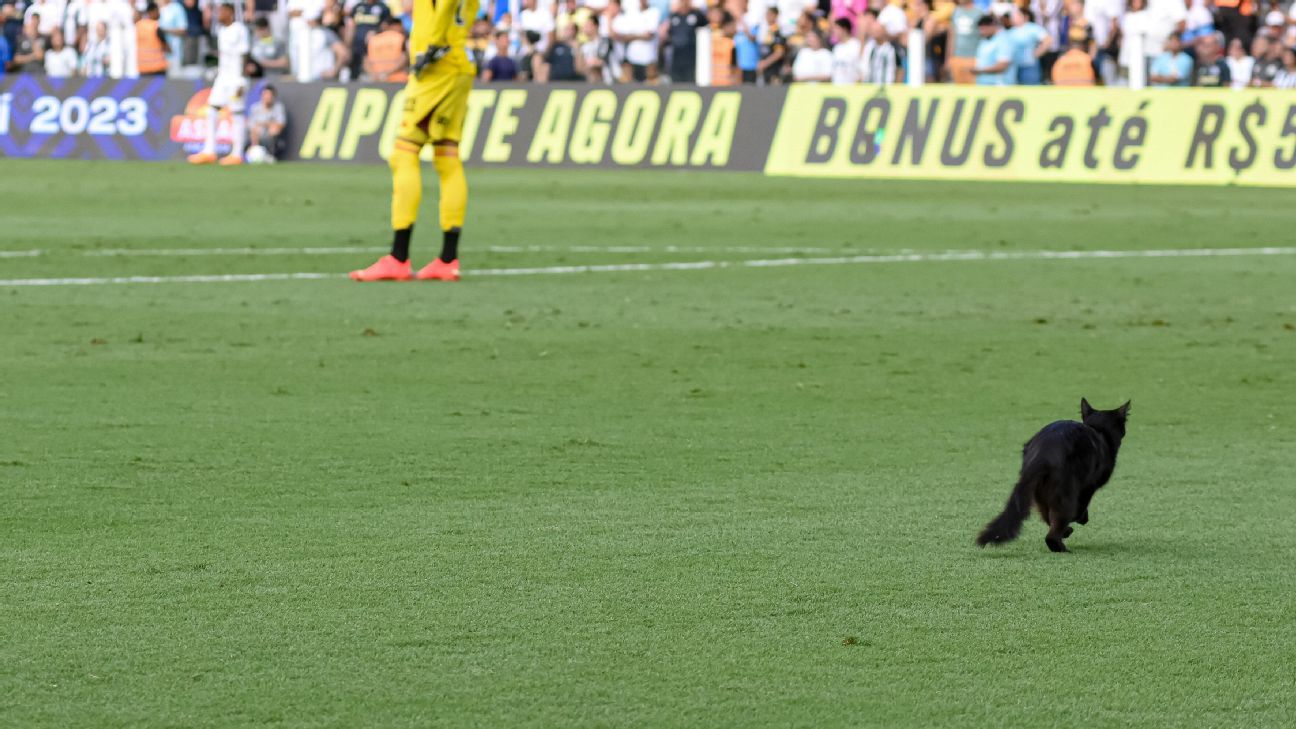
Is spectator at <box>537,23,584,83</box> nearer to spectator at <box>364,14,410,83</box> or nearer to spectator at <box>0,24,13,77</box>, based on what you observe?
spectator at <box>364,14,410,83</box>

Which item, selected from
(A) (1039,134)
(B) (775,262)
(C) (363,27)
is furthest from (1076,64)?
(B) (775,262)

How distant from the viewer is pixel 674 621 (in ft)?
17.5

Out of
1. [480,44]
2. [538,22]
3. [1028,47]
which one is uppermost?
[1028,47]

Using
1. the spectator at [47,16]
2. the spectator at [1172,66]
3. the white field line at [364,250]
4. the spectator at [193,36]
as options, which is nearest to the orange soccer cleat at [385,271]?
the white field line at [364,250]

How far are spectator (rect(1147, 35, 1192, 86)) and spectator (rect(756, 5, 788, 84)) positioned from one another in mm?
5687

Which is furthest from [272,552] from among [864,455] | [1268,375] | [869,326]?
[869,326]

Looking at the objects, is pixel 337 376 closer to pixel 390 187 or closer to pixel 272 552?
pixel 272 552

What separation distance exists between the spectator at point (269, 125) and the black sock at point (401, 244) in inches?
821

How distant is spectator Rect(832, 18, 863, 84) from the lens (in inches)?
1238

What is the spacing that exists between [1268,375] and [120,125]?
96.0ft

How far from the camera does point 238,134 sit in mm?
35906

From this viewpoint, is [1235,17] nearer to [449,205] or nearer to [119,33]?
[449,205]

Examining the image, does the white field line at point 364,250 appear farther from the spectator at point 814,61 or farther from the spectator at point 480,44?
the spectator at point 480,44

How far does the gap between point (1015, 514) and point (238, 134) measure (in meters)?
31.1
